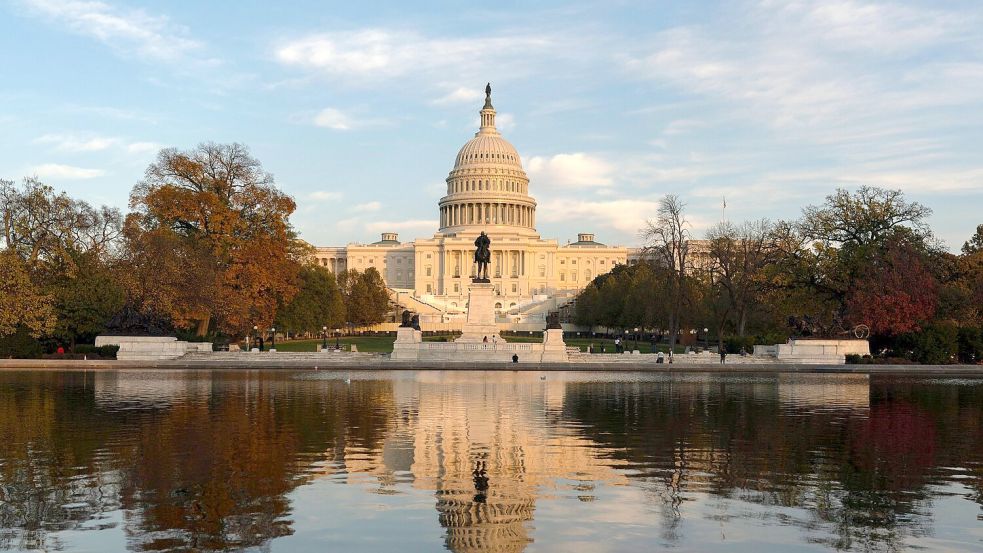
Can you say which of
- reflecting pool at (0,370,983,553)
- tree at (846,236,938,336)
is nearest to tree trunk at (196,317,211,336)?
reflecting pool at (0,370,983,553)

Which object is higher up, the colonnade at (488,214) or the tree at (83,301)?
the colonnade at (488,214)

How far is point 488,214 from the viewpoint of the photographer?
172750 mm

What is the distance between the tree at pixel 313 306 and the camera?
73.9m

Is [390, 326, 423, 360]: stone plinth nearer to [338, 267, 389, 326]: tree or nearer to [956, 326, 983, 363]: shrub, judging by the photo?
[956, 326, 983, 363]: shrub

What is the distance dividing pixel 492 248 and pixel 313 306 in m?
89.9

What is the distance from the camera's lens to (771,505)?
1309cm

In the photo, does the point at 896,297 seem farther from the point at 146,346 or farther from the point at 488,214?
the point at 488,214

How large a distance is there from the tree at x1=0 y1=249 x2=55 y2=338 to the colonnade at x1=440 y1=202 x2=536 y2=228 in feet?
397

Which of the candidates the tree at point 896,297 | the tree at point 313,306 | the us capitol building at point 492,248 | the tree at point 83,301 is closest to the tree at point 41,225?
the tree at point 83,301

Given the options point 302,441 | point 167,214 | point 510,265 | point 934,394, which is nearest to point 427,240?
point 510,265

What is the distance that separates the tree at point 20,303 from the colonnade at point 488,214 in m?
121

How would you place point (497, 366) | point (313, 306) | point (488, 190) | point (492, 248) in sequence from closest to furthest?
point (497, 366), point (313, 306), point (492, 248), point (488, 190)

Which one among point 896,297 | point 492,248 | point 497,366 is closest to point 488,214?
point 492,248

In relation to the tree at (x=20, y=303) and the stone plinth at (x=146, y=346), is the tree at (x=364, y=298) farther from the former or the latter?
the tree at (x=20, y=303)
